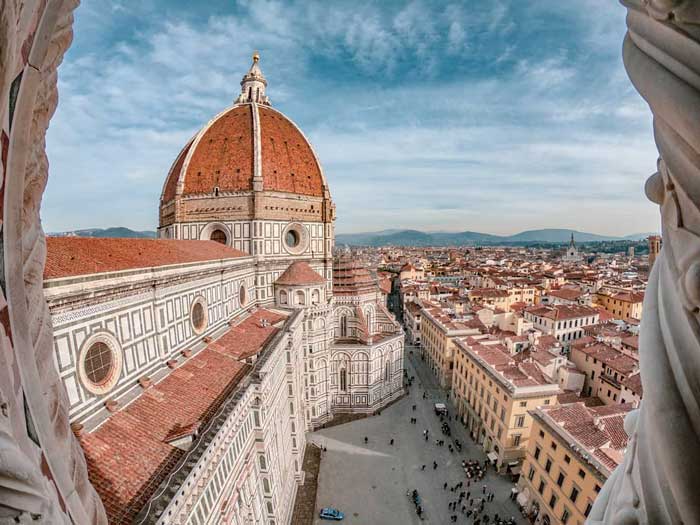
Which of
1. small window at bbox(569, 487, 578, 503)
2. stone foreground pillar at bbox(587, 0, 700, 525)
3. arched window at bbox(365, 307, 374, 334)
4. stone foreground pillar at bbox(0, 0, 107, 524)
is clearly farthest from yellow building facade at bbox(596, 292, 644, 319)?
stone foreground pillar at bbox(0, 0, 107, 524)

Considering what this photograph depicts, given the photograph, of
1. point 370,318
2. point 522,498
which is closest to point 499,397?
point 522,498

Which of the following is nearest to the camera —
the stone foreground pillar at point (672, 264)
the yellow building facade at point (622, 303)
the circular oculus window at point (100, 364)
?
the stone foreground pillar at point (672, 264)

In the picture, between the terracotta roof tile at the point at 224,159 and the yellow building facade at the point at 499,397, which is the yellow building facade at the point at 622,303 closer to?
the yellow building facade at the point at 499,397

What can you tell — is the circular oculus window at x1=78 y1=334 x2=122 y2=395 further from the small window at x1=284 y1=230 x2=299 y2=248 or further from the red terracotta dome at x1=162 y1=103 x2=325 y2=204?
the small window at x1=284 y1=230 x2=299 y2=248

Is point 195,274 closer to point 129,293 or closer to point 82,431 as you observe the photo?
point 129,293

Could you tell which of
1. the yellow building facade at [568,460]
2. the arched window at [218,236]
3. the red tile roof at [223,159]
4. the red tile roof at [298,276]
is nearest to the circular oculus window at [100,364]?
the red tile roof at [298,276]
